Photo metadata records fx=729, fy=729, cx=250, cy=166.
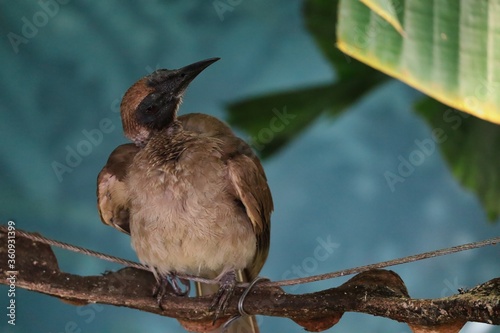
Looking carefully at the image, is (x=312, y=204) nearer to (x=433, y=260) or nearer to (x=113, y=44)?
(x=433, y=260)

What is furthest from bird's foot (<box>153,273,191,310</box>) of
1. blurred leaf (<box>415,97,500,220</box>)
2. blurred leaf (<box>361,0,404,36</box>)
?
blurred leaf (<box>415,97,500,220</box>)

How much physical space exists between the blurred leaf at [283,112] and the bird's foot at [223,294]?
1.96ft

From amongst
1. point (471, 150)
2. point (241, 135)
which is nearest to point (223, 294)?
point (241, 135)

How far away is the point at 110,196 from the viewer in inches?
46.1

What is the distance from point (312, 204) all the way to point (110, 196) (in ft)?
2.09
